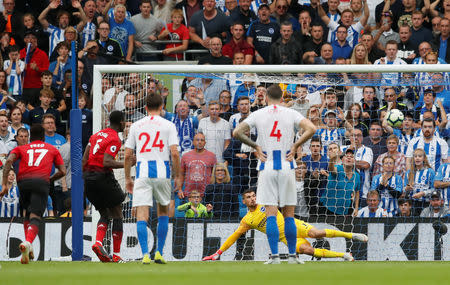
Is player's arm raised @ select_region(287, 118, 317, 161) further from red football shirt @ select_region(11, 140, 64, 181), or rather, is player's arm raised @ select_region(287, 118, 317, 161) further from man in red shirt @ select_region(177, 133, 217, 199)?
man in red shirt @ select_region(177, 133, 217, 199)

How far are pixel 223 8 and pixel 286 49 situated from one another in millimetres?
2457

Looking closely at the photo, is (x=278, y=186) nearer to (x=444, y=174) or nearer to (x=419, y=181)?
(x=419, y=181)

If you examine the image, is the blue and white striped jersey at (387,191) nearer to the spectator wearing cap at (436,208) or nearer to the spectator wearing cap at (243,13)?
the spectator wearing cap at (436,208)

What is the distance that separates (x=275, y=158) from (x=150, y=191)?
1.59 m

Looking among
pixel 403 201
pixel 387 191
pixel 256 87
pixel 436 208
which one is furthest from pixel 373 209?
pixel 256 87

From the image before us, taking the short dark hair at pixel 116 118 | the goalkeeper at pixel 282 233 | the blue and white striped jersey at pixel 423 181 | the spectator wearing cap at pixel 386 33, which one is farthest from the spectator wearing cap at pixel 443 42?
the short dark hair at pixel 116 118

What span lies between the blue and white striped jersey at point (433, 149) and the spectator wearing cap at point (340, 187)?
1.06m

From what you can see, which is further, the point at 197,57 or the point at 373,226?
the point at 197,57

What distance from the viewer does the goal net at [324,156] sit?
13961 mm

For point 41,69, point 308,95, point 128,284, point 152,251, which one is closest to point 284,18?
point 308,95

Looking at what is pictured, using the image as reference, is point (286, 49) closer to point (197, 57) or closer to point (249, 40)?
point (249, 40)

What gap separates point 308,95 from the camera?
593 inches

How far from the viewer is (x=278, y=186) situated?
10719mm

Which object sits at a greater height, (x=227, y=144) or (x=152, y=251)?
(x=227, y=144)
